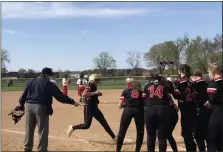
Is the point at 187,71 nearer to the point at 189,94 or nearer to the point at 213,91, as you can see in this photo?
the point at 189,94

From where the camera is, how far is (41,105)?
6.97 m

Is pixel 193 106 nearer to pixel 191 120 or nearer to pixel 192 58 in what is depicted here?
pixel 191 120

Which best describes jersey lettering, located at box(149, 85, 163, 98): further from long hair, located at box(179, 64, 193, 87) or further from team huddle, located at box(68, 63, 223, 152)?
long hair, located at box(179, 64, 193, 87)

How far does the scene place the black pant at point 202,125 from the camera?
23.3 feet

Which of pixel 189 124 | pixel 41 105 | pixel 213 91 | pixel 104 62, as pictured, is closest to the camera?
pixel 213 91

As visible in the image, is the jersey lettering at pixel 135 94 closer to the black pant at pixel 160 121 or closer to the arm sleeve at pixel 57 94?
the black pant at pixel 160 121

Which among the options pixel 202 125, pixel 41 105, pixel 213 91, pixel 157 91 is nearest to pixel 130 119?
pixel 157 91

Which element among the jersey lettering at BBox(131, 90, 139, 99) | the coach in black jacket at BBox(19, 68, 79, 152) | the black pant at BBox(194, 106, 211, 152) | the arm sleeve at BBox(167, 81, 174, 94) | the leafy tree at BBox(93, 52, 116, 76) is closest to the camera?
the arm sleeve at BBox(167, 81, 174, 94)

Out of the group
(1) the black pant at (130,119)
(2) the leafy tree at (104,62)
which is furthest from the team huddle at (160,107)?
(2) the leafy tree at (104,62)

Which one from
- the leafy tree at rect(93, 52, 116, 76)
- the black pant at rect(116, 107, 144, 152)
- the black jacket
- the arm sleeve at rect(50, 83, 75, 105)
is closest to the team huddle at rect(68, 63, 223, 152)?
the black pant at rect(116, 107, 144, 152)

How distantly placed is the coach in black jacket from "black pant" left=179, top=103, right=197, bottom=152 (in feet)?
8.24

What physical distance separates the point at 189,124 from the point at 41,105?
3.02 meters

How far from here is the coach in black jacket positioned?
6961 mm

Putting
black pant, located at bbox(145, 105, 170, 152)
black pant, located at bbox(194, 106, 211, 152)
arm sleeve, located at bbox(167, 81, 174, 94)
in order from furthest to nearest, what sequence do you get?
black pant, located at bbox(194, 106, 211, 152) < arm sleeve, located at bbox(167, 81, 174, 94) < black pant, located at bbox(145, 105, 170, 152)
